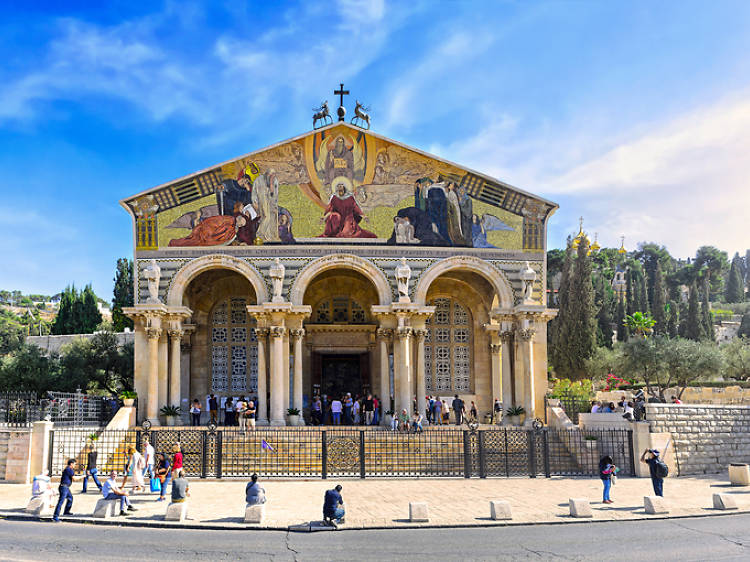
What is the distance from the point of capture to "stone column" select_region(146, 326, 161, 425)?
1071 inches

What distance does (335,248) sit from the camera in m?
28.1

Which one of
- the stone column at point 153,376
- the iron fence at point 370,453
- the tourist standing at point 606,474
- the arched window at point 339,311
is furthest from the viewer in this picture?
the arched window at point 339,311

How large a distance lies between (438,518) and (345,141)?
18.2 m

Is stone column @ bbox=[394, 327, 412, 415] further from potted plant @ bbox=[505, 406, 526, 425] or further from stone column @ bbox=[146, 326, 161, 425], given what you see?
stone column @ bbox=[146, 326, 161, 425]

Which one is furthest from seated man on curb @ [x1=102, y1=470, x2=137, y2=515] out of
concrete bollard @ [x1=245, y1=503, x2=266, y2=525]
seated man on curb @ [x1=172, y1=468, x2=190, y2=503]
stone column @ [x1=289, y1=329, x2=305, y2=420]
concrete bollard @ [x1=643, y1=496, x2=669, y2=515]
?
stone column @ [x1=289, y1=329, x2=305, y2=420]

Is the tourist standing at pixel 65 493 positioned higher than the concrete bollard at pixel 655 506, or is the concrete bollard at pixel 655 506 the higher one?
the tourist standing at pixel 65 493

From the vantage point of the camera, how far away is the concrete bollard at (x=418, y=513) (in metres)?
13.6

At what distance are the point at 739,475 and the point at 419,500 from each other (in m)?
8.96

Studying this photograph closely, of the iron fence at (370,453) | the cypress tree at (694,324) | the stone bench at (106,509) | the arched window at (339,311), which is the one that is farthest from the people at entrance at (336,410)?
the cypress tree at (694,324)

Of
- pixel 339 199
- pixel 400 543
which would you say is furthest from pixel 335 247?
pixel 400 543

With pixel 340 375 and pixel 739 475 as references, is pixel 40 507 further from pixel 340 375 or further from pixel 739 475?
pixel 340 375

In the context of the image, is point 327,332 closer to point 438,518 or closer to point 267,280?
point 267,280

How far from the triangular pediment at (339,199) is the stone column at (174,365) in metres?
3.42

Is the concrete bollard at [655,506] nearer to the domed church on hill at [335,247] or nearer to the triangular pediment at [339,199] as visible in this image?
the domed church on hill at [335,247]
